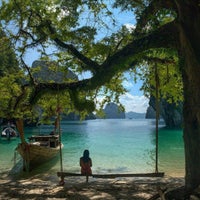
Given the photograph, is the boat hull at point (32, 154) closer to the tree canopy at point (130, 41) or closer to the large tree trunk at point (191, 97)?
the tree canopy at point (130, 41)

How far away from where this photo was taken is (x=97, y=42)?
13.8 m

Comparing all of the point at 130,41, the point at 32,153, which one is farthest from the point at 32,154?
the point at 130,41

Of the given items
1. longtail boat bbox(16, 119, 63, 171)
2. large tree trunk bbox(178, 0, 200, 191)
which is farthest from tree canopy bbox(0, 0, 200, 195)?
longtail boat bbox(16, 119, 63, 171)

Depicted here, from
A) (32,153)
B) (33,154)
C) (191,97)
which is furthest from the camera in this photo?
(33,154)

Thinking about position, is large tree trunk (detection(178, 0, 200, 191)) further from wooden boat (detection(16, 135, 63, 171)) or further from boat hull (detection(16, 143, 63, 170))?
boat hull (detection(16, 143, 63, 170))

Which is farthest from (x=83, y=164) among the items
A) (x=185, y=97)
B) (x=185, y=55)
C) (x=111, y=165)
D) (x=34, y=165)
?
(x=111, y=165)

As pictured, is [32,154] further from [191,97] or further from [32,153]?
[191,97]

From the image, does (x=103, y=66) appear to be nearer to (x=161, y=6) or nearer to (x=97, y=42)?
(x=161, y=6)

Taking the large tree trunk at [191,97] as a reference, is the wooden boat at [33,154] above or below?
below

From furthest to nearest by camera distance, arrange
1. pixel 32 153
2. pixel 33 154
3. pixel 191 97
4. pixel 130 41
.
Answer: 1. pixel 33 154
2. pixel 32 153
3. pixel 130 41
4. pixel 191 97

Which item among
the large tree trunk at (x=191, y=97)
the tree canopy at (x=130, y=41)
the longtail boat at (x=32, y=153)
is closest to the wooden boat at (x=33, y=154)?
the longtail boat at (x=32, y=153)

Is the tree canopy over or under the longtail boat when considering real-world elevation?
over

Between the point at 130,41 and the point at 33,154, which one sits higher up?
the point at 130,41

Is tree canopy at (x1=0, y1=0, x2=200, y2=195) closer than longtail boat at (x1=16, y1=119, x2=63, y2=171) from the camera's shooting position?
Yes
